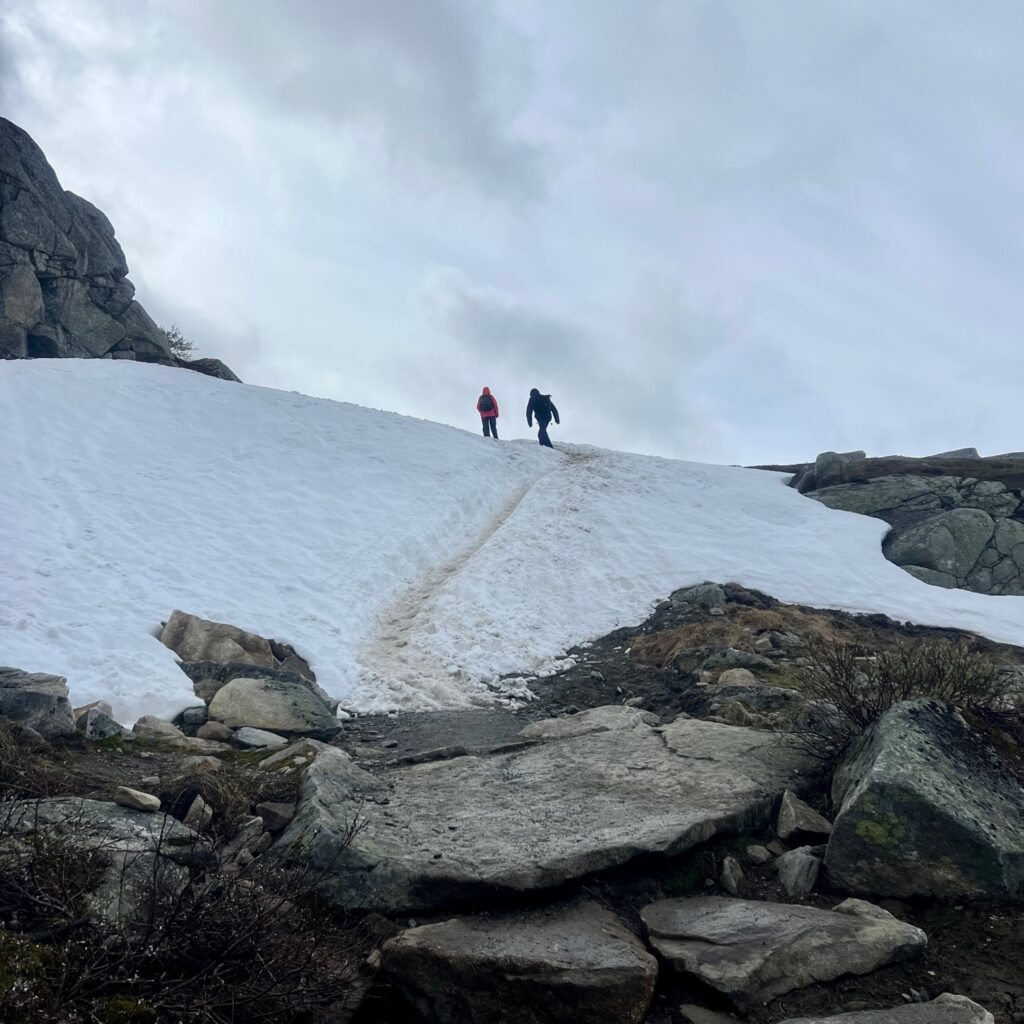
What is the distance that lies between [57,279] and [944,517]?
40.9 metres

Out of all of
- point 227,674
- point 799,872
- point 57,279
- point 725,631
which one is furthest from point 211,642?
point 57,279

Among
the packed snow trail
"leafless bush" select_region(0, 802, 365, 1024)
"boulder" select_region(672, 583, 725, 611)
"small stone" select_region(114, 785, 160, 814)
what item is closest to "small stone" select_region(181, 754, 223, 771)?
"small stone" select_region(114, 785, 160, 814)

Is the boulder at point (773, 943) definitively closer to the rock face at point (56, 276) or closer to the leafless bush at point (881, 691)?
the leafless bush at point (881, 691)

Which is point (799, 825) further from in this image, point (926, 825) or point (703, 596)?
point (703, 596)

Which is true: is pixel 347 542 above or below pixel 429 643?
above

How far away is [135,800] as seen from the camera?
5871 millimetres

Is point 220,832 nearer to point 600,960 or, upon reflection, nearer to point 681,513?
point 600,960

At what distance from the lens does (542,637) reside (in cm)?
1644

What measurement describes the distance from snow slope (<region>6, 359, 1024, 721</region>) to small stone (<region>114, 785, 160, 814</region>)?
14.1ft

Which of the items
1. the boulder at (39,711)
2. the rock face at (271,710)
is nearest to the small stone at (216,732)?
the rock face at (271,710)

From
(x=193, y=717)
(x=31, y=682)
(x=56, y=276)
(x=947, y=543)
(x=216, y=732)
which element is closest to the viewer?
Result: (x=31, y=682)

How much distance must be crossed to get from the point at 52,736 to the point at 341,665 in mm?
6131

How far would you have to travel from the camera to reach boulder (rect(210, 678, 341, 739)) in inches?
379

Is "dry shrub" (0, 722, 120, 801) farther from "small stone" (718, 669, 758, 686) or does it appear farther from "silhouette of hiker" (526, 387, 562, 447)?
"silhouette of hiker" (526, 387, 562, 447)
